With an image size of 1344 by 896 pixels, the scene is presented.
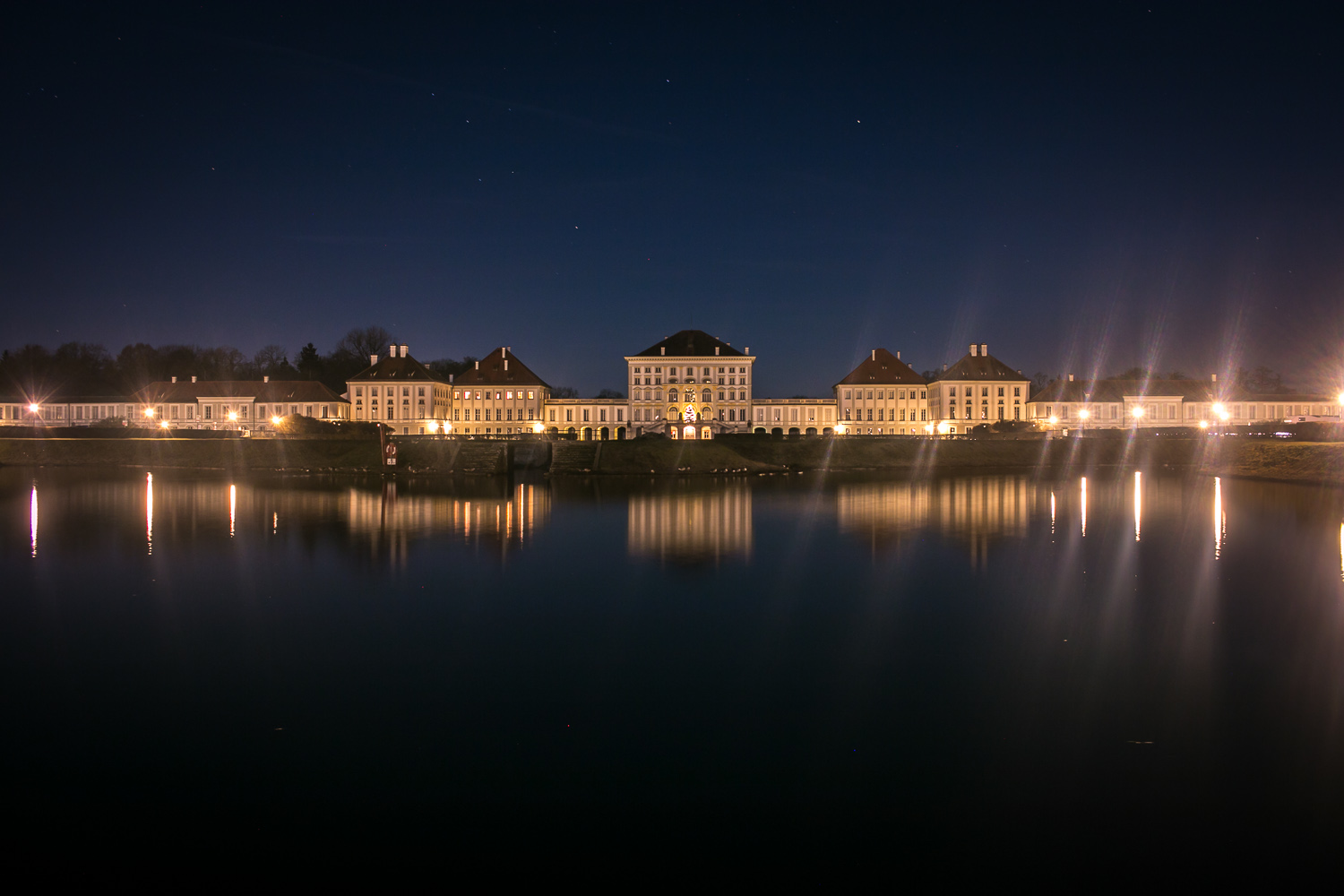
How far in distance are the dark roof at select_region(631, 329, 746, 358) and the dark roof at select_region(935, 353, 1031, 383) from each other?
1920cm

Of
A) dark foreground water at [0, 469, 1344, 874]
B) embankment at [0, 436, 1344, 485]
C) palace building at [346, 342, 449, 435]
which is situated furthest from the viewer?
palace building at [346, 342, 449, 435]

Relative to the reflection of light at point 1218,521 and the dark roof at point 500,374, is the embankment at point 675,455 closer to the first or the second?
the reflection of light at point 1218,521

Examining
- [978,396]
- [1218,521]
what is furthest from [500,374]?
[1218,521]

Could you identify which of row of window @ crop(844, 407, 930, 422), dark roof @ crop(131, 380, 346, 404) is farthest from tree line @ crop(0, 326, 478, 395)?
row of window @ crop(844, 407, 930, 422)

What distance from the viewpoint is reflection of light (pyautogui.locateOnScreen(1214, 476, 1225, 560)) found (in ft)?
53.9

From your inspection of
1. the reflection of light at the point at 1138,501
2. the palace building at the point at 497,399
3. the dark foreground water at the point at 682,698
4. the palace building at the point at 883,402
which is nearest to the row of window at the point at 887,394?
the palace building at the point at 883,402

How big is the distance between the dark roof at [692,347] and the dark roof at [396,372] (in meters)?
19.1

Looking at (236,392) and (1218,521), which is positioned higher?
(236,392)

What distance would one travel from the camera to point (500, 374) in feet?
242

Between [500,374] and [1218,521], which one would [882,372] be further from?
[1218,521]

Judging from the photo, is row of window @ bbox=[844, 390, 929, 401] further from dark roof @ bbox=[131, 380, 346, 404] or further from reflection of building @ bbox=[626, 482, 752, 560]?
dark roof @ bbox=[131, 380, 346, 404]

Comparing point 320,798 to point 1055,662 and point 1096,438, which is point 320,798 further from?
point 1096,438

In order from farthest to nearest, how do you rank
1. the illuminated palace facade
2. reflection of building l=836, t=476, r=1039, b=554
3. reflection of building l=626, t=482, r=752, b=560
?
the illuminated palace facade → reflection of building l=836, t=476, r=1039, b=554 → reflection of building l=626, t=482, r=752, b=560

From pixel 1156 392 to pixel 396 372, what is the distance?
6537 cm
